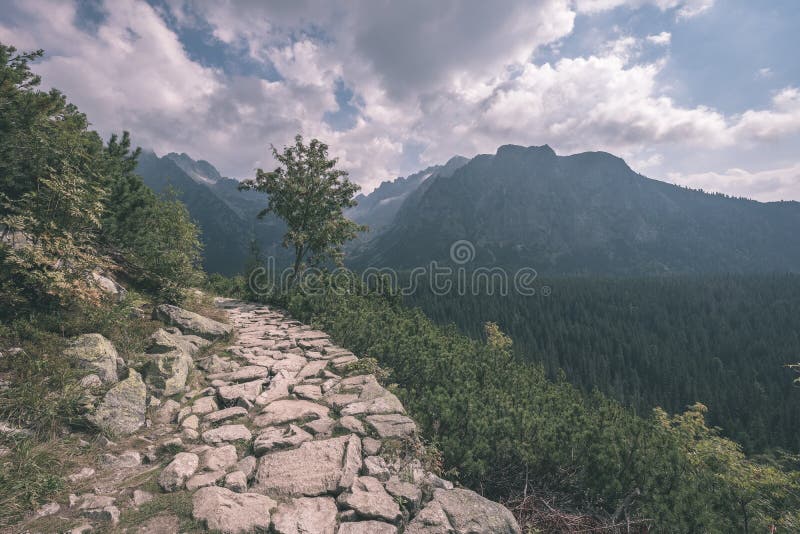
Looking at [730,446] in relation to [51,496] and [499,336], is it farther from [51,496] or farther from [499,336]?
[51,496]

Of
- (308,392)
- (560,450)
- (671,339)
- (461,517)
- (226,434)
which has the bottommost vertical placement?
(671,339)

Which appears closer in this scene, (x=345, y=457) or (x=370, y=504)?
(x=370, y=504)

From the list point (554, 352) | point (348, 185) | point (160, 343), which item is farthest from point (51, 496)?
point (554, 352)

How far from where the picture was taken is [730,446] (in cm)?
1388

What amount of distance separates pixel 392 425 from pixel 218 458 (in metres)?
2.46

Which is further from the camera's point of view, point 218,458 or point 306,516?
point 218,458

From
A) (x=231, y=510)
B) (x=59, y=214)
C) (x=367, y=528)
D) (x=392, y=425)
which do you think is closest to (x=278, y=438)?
(x=231, y=510)

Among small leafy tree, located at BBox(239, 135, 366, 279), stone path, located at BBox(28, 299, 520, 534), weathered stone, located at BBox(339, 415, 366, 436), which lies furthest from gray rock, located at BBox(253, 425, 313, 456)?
small leafy tree, located at BBox(239, 135, 366, 279)

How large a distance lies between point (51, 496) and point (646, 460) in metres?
7.70

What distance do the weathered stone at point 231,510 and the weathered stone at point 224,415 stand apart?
183 cm

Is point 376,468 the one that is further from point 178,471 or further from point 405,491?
point 178,471

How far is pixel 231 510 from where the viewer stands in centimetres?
359

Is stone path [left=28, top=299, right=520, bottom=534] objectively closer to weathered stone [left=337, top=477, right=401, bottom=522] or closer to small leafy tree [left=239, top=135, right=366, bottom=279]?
weathered stone [left=337, top=477, right=401, bottom=522]

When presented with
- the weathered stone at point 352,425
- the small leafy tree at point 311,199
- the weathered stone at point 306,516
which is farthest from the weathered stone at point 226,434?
the small leafy tree at point 311,199
